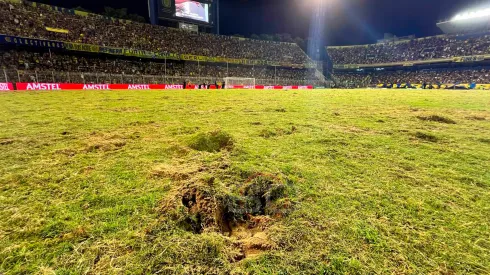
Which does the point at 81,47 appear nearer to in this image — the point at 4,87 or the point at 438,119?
the point at 4,87

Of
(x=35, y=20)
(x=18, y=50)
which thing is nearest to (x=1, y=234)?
(x=18, y=50)

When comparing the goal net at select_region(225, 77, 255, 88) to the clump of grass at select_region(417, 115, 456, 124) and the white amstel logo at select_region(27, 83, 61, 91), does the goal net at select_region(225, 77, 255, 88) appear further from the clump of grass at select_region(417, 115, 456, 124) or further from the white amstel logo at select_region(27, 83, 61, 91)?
the clump of grass at select_region(417, 115, 456, 124)

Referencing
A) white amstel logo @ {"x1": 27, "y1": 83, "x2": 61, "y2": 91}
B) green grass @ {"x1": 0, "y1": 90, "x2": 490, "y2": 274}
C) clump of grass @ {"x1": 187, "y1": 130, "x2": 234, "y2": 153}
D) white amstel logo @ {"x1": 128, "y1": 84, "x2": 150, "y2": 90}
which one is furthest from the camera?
white amstel logo @ {"x1": 128, "y1": 84, "x2": 150, "y2": 90}

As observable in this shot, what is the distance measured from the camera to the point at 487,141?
4.43 m

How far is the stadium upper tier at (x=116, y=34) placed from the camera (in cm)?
2626

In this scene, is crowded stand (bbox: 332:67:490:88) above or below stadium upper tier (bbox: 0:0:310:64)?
below

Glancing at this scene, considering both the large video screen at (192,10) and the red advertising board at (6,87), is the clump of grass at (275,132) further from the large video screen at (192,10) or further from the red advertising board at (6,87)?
the large video screen at (192,10)

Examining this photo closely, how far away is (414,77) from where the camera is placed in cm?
5169

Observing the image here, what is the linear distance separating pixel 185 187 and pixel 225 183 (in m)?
0.40

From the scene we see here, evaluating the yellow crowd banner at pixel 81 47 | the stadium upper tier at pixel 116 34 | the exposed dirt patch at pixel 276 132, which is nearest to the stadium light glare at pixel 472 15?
the stadium upper tier at pixel 116 34

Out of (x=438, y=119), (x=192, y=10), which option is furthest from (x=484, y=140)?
(x=192, y=10)

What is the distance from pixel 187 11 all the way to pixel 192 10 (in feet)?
3.70

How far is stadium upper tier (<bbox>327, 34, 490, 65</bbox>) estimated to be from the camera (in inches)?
1866

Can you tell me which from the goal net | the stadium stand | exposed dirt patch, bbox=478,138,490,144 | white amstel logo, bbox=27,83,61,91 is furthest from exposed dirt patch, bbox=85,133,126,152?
the goal net
